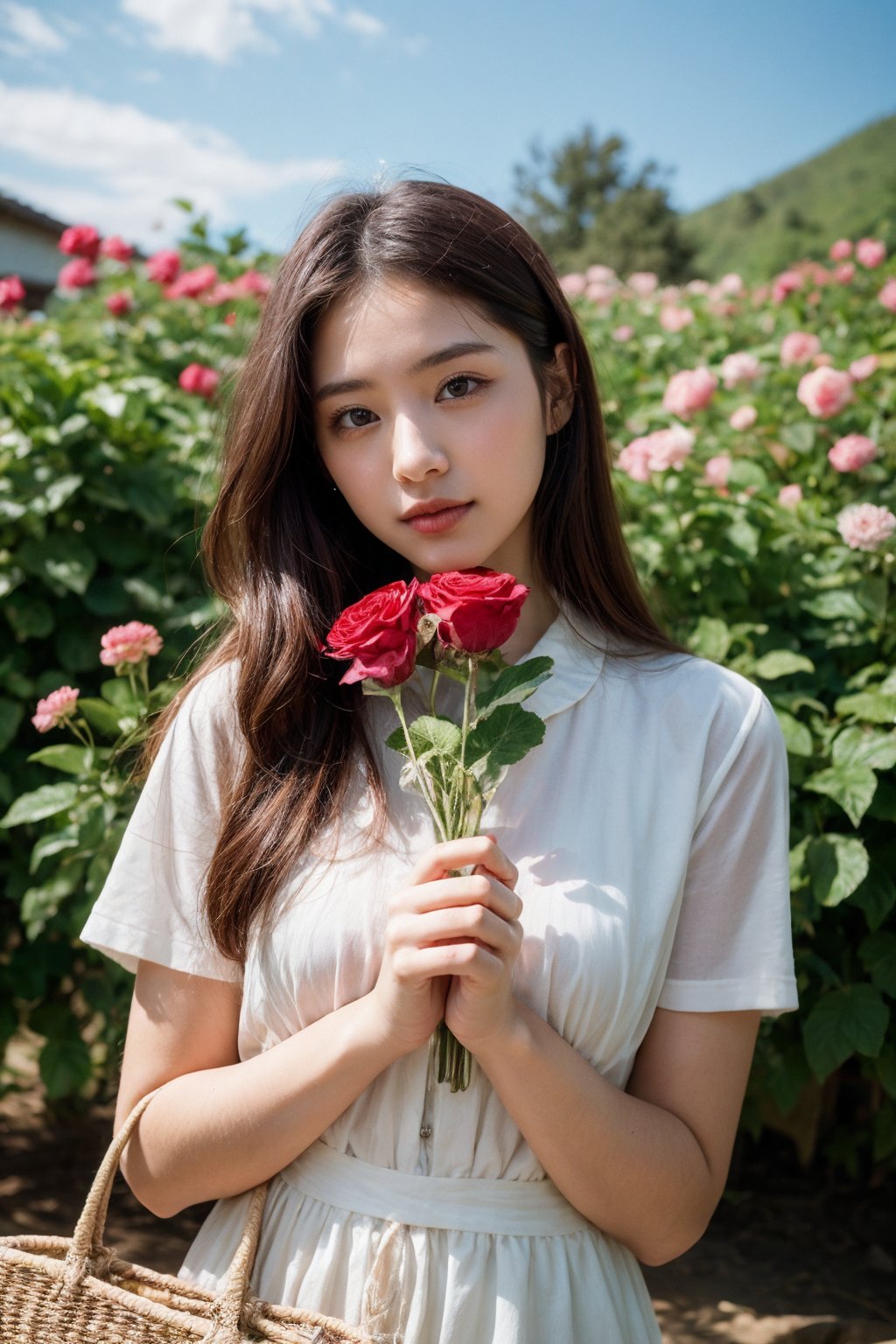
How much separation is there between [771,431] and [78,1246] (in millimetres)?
2501

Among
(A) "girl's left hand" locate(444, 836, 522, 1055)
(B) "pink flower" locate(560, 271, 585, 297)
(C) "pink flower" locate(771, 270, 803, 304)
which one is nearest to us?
(A) "girl's left hand" locate(444, 836, 522, 1055)

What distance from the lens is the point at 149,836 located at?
1526 mm

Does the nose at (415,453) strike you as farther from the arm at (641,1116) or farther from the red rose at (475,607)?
the arm at (641,1116)

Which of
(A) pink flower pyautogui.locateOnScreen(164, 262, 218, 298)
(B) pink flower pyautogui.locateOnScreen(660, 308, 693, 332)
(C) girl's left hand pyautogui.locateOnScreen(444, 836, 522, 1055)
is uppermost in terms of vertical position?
(B) pink flower pyautogui.locateOnScreen(660, 308, 693, 332)

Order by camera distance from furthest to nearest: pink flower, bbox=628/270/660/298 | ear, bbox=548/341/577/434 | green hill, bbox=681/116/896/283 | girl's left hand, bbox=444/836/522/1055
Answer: green hill, bbox=681/116/896/283 → pink flower, bbox=628/270/660/298 → ear, bbox=548/341/577/434 → girl's left hand, bbox=444/836/522/1055

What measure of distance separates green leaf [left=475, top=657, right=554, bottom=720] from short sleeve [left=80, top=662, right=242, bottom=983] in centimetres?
44

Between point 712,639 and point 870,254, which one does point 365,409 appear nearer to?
point 712,639

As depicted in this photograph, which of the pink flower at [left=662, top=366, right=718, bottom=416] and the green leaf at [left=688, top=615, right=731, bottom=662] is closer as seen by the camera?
the green leaf at [left=688, top=615, right=731, bottom=662]

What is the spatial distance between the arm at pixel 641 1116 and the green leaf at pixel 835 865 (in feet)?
2.00

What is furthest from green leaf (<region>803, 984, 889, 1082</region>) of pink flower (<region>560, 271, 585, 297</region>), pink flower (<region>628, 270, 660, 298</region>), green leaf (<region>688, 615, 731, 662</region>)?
pink flower (<region>628, 270, 660, 298</region>)

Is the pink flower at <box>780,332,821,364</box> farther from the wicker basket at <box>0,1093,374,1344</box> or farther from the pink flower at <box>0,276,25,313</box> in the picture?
the wicker basket at <box>0,1093,374,1344</box>

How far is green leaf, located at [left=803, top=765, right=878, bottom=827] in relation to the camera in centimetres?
196

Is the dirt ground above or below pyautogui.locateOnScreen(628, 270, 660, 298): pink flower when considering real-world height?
below

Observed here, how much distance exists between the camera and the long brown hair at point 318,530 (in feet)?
4.94
